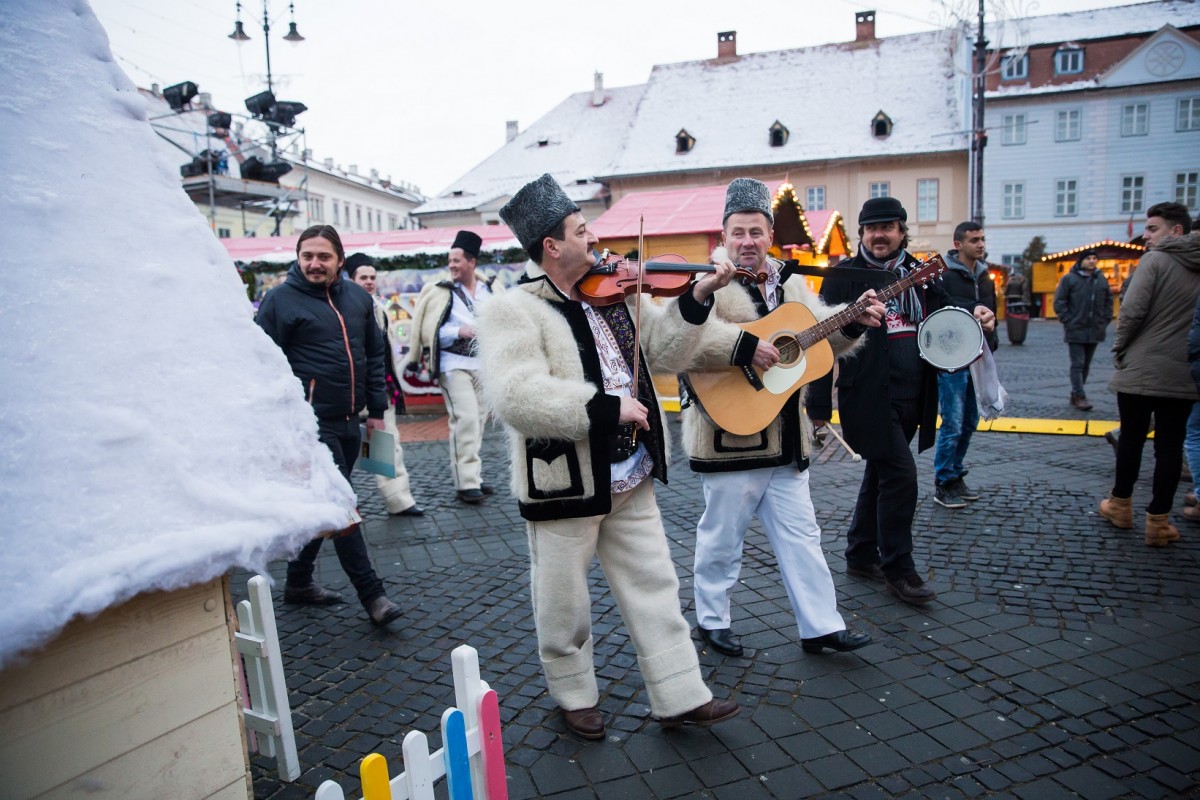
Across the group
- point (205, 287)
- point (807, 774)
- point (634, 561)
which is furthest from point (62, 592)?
point (807, 774)

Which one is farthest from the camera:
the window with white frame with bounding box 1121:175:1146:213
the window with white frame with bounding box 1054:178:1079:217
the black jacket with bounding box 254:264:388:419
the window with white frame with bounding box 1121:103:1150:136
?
the window with white frame with bounding box 1054:178:1079:217

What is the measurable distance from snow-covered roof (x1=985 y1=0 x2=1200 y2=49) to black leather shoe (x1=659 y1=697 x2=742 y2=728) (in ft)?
132

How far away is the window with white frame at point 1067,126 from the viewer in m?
35.8

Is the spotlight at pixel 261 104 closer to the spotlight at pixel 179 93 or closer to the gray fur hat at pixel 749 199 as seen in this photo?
the spotlight at pixel 179 93

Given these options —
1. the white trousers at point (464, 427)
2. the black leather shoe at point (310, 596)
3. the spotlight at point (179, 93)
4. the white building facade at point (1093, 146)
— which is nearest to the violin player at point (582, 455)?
the black leather shoe at point (310, 596)

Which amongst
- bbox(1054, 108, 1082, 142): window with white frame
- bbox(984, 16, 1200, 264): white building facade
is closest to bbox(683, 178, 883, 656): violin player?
bbox(984, 16, 1200, 264): white building facade

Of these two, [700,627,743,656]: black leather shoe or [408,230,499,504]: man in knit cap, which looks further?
[408,230,499,504]: man in knit cap

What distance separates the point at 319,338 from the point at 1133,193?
41.7 meters

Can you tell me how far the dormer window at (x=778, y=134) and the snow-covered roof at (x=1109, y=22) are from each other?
10.2 meters

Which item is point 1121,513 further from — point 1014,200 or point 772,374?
point 1014,200

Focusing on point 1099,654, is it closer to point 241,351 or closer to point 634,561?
point 634,561

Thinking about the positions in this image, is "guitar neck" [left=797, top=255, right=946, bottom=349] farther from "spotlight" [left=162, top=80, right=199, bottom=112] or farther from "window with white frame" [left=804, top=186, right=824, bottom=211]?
"window with white frame" [left=804, top=186, right=824, bottom=211]

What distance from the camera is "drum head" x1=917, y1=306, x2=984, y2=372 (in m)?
3.81

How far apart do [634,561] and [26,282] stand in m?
Answer: 2.06
